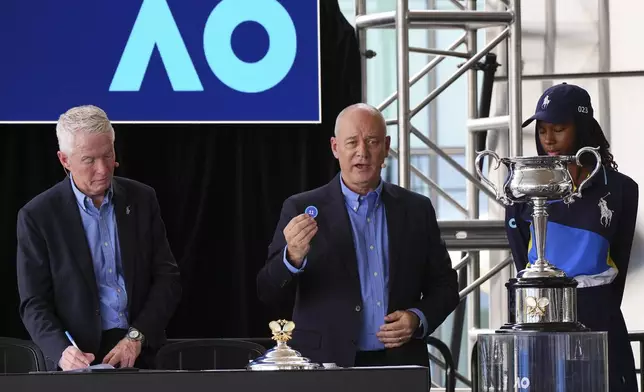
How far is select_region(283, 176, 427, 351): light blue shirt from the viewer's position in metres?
3.53

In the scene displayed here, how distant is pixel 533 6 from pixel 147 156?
2.12m

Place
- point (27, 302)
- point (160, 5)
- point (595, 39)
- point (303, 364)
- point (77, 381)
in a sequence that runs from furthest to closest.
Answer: point (595, 39) → point (160, 5) → point (27, 302) → point (303, 364) → point (77, 381)

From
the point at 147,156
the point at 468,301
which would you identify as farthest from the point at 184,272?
the point at 468,301

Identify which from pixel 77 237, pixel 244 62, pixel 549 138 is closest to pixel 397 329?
pixel 549 138

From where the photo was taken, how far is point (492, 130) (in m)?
6.09

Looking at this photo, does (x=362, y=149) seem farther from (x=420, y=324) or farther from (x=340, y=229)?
(x=420, y=324)

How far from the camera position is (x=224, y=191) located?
532 centimetres

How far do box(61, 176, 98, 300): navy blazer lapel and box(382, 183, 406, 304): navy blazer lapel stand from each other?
2.87ft

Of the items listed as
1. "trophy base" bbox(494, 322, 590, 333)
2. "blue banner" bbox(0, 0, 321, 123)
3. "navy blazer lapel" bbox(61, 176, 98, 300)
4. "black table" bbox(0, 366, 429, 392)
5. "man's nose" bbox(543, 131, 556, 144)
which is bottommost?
"black table" bbox(0, 366, 429, 392)

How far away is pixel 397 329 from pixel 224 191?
2015 millimetres

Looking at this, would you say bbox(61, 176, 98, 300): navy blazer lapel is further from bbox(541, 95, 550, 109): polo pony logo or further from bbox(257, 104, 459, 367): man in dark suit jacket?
bbox(541, 95, 550, 109): polo pony logo

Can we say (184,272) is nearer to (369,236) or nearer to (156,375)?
(369,236)

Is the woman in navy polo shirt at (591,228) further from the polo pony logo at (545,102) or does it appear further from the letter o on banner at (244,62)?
the letter o on banner at (244,62)

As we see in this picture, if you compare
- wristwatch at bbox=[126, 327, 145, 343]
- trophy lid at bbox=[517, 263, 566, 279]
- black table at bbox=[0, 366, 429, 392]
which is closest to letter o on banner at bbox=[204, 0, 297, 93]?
wristwatch at bbox=[126, 327, 145, 343]
